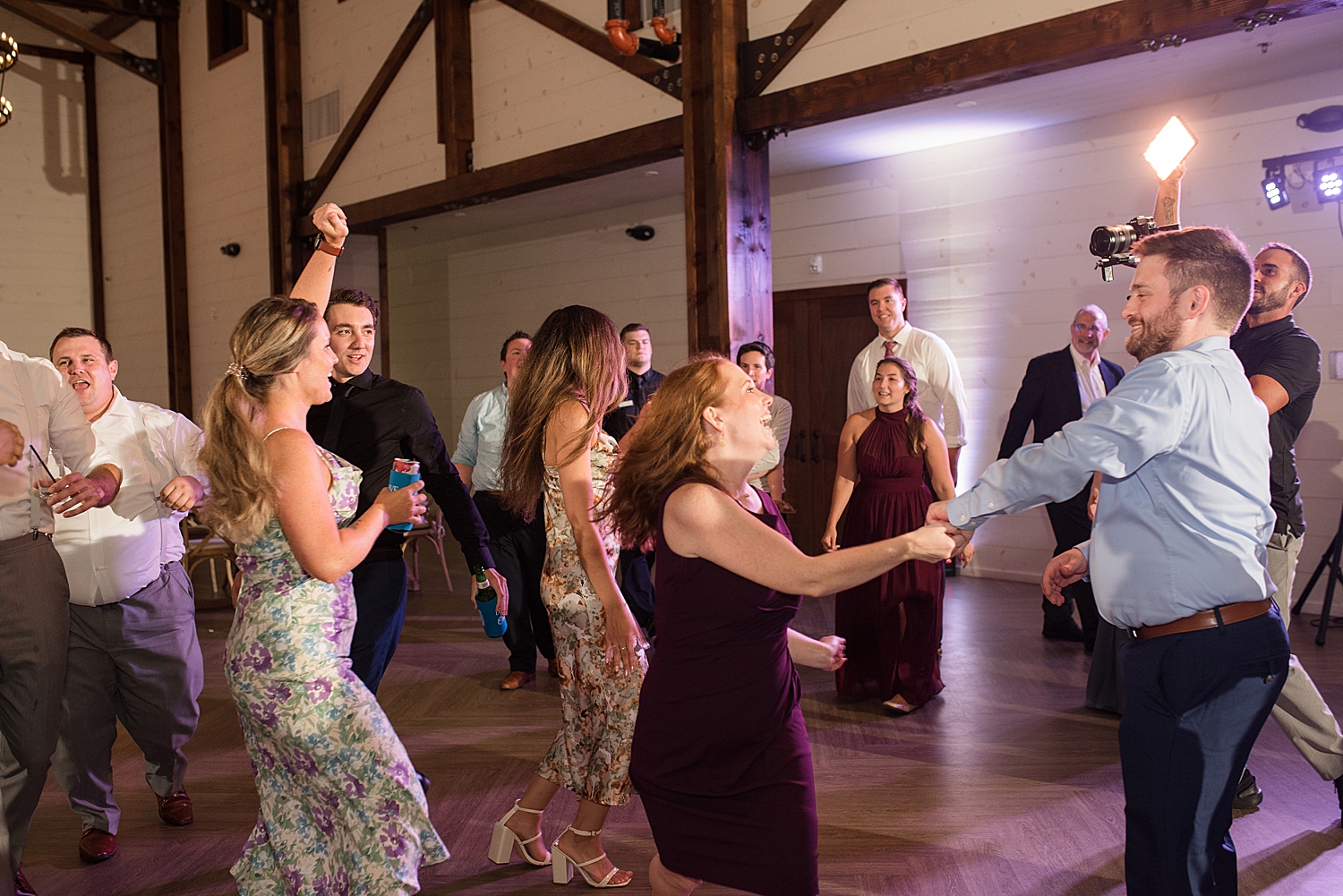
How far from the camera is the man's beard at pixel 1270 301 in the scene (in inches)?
128

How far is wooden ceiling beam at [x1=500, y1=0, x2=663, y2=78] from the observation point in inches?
263

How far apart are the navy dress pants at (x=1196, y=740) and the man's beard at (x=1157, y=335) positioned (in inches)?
23.0

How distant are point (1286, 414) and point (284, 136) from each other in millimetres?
9090

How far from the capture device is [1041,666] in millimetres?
4922

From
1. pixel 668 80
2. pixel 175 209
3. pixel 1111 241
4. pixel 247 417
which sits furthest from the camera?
pixel 175 209

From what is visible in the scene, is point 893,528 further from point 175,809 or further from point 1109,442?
point 175,809

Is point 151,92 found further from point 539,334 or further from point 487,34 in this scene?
point 539,334

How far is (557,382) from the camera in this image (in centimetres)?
269

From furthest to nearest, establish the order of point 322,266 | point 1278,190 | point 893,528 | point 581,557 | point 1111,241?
point 1278,190, point 893,528, point 322,266, point 581,557, point 1111,241

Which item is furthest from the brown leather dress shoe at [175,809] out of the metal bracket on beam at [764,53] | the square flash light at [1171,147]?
the metal bracket on beam at [764,53]

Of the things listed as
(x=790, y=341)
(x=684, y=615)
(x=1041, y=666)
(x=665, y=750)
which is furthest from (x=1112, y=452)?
(x=790, y=341)

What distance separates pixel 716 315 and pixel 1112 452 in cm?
431

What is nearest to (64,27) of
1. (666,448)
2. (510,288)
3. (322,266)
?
(510,288)

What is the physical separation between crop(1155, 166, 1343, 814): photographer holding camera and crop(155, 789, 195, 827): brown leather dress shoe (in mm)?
3407
